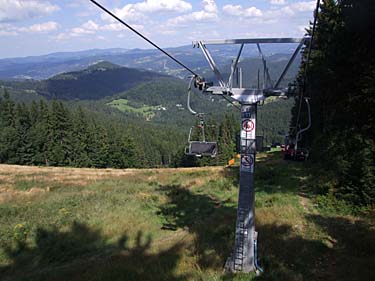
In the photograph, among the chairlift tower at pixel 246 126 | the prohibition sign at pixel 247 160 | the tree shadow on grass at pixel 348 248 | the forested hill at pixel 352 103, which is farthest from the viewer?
the forested hill at pixel 352 103

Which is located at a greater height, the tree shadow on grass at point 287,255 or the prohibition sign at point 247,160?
the prohibition sign at point 247,160

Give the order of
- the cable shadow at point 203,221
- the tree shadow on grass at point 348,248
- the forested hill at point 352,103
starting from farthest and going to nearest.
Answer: the forested hill at point 352,103 → the cable shadow at point 203,221 → the tree shadow on grass at point 348,248

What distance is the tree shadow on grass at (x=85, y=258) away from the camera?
1170 cm

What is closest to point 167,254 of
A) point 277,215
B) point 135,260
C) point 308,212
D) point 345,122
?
point 135,260

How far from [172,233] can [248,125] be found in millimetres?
9282

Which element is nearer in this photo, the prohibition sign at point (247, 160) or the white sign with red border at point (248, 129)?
the white sign with red border at point (248, 129)

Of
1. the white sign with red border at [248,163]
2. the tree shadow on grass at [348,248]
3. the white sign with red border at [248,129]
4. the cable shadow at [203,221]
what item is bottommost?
the cable shadow at [203,221]

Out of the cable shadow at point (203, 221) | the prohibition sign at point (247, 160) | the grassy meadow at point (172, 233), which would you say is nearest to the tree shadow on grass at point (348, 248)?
the grassy meadow at point (172, 233)

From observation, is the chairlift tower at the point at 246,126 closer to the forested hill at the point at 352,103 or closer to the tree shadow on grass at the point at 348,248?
the tree shadow on grass at the point at 348,248

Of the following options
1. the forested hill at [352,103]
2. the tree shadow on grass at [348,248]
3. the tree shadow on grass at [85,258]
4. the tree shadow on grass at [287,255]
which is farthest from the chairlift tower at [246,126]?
the forested hill at [352,103]

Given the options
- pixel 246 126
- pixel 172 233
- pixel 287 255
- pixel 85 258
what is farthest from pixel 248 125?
pixel 85 258

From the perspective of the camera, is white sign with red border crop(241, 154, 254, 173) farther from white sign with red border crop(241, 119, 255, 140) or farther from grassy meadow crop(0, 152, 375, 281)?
grassy meadow crop(0, 152, 375, 281)

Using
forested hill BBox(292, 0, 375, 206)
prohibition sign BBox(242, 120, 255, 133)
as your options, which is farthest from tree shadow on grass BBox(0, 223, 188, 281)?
forested hill BBox(292, 0, 375, 206)

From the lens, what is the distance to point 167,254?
13297 millimetres
